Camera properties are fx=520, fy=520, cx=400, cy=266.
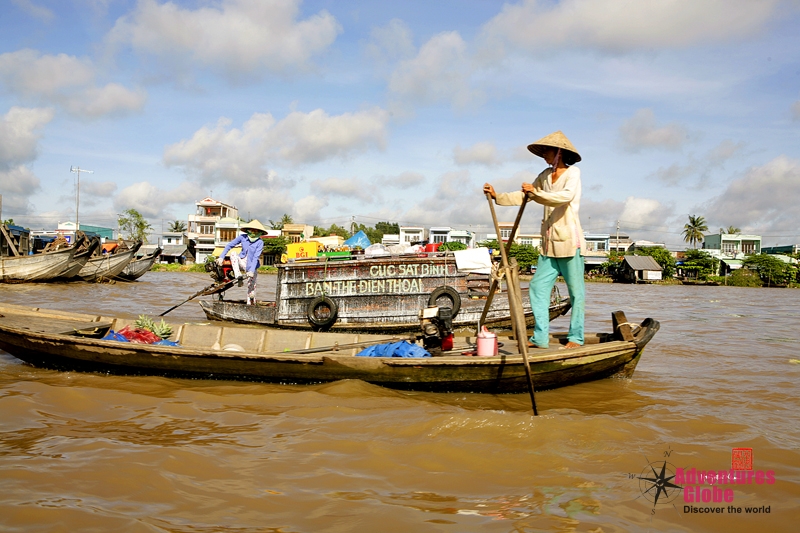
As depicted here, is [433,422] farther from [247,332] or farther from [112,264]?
[112,264]

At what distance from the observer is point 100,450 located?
3389 millimetres

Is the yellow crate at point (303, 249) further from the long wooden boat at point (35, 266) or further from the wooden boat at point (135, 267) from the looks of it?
the wooden boat at point (135, 267)

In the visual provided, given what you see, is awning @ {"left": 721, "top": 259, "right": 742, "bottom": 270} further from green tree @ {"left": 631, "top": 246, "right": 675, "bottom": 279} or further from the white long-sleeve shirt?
the white long-sleeve shirt

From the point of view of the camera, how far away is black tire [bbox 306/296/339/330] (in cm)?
855

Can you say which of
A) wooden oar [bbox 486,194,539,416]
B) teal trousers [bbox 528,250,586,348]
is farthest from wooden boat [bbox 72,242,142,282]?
wooden oar [bbox 486,194,539,416]

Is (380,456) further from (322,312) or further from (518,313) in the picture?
(322,312)

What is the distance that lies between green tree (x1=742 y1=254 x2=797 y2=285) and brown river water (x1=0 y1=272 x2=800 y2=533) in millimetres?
39613

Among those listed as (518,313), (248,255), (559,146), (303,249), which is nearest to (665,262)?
(303,249)

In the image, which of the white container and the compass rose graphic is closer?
the compass rose graphic

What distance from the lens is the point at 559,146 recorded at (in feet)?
15.0

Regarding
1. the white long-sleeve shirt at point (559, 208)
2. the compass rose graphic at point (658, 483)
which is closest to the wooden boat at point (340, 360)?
the white long-sleeve shirt at point (559, 208)

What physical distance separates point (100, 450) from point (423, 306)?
19.1ft

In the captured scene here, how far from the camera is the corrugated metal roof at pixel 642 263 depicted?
133ft

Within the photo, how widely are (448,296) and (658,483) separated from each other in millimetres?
5497
